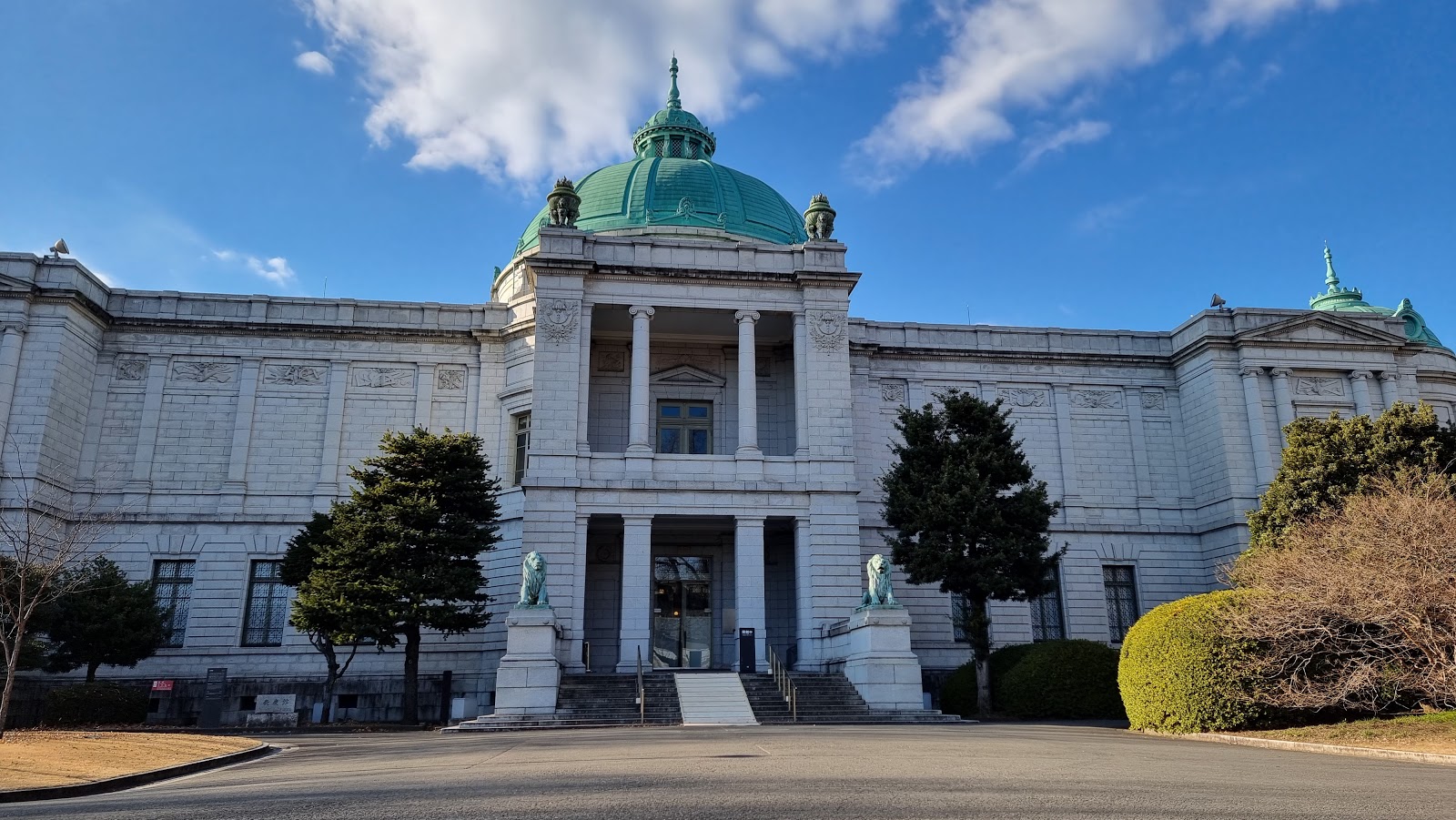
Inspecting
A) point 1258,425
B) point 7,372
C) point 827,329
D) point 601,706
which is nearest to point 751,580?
point 601,706

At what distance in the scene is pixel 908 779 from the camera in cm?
1028

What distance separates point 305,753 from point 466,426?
17.6 metres

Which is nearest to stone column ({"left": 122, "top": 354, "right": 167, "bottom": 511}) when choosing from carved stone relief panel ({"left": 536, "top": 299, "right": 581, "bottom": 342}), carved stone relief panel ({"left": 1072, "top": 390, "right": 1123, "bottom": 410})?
carved stone relief panel ({"left": 536, "top": 299, "right": 581, "bottom": 342})

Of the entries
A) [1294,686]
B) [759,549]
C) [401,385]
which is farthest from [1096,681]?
[401,385]

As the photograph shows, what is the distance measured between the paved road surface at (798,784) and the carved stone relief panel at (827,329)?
1619 centimetres

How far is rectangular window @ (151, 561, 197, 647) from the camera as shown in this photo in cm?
3045

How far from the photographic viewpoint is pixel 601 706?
76.5ft

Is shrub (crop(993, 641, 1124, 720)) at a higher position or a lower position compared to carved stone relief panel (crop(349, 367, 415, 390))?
lower

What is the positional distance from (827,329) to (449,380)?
12646 millimetres

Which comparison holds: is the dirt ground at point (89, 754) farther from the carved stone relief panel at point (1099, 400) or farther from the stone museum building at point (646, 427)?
the carved stone relief panel at point (1099, 400)

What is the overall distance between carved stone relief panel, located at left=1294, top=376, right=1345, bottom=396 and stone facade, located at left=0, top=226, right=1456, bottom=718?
6.2 inches

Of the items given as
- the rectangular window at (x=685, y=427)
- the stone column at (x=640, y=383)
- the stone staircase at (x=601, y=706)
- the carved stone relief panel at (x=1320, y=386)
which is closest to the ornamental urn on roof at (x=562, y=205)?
the stone column at (x=640, y=383)

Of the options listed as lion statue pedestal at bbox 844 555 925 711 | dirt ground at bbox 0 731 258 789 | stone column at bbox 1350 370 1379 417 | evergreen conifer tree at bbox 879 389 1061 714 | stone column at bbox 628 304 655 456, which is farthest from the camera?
stone column at bbox 1350 370 1379 417

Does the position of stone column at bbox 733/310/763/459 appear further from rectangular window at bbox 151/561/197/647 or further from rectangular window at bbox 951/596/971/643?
rectangular window at bbox 151/561/197/647
